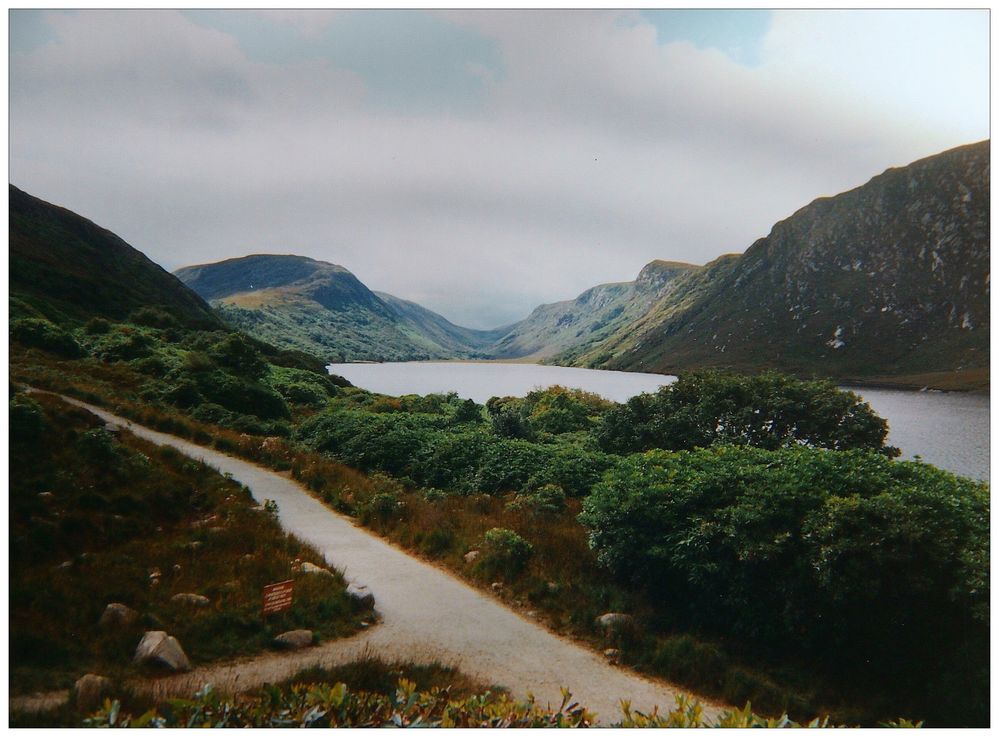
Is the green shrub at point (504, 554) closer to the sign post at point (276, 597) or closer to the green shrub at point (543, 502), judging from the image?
the green shrub at point (543, 502)

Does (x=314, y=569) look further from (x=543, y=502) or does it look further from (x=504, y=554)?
(x=543, y=502)

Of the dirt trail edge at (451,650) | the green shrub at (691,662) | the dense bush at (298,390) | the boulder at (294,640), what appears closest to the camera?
the dirt trail edge at (451,650)

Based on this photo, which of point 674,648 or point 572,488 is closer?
point 674,648

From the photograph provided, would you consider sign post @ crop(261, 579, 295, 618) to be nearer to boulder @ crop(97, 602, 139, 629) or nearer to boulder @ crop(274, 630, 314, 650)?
boulder @ crop(274, 630, 314, 650)

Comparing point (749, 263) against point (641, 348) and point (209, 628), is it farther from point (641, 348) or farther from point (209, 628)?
point (209, 628)

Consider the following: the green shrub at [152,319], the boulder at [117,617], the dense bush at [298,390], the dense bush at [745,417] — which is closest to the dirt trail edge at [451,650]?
the boulder at [117,617]

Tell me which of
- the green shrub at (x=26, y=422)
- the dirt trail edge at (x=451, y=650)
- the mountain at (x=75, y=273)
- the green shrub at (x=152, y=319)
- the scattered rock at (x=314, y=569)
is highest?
the mountain at (x=75, y=273)

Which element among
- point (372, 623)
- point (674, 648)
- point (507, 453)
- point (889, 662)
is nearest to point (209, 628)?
point (372, 623)
